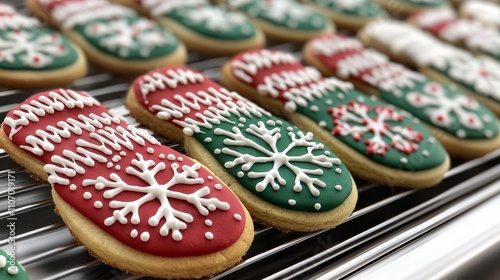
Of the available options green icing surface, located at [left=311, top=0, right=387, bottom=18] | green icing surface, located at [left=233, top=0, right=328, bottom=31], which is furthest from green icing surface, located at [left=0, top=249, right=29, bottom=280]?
green icing surface, located at [left=311, top=0, right=387, bottom=18]

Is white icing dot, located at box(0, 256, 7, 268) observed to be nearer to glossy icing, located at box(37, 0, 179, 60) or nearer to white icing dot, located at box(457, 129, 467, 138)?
glossy icing, located at box(37, 0, 179, 60)

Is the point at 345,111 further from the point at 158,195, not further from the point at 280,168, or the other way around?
the point at 158,195

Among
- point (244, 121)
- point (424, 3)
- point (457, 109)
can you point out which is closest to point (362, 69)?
point (457, 109)

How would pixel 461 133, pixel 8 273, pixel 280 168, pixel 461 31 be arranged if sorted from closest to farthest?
pixel 8 273 → pixel 280 168 → pixel 461 133 → pixel 461 31

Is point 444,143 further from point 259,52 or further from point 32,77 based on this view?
point 32,77

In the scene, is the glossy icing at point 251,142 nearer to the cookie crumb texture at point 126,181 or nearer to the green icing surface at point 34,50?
the cookie crumb texture at point 126,181

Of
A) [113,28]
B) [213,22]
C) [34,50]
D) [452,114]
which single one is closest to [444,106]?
[452,114]
